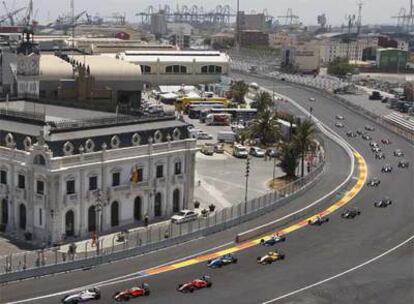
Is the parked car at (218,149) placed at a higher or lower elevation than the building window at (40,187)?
lower

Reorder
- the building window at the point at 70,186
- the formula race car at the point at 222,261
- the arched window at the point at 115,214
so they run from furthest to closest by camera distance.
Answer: the arched window at the point at 115,214
the building window at the point at 70,186
the formula race car at the point at 222,261

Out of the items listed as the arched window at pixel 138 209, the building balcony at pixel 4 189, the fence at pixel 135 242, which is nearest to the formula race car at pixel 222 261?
the fence at pixel 135 242

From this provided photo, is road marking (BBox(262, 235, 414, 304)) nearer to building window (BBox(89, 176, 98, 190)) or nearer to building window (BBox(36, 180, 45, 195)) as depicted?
building window (BBox(89, 176, 98, 190))

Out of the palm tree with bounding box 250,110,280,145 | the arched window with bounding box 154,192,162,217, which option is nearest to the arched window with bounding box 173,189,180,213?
the arched window with bounding box 154,192,162,217

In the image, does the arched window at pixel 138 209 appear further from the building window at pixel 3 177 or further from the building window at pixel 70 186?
the building window at pixel 3 177

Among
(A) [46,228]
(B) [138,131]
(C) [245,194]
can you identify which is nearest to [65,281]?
(A) [46,228]
